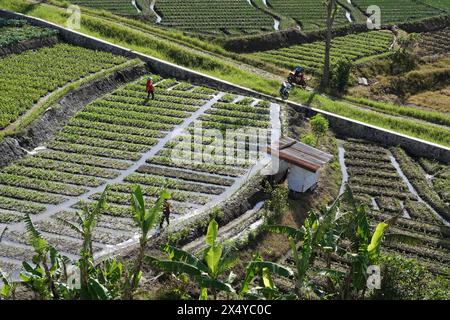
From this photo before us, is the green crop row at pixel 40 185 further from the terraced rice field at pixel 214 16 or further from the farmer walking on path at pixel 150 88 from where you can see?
the terraced rice field at pixel 214 16

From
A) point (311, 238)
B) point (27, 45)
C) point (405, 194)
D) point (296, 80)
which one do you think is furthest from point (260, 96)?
point (311, 238)

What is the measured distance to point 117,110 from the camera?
31234 millimetres

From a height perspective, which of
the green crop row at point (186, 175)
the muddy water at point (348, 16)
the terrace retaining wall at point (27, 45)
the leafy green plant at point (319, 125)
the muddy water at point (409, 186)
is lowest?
the muddy water at point (409, 186)

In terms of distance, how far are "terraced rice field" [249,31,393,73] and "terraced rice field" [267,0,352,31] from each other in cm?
248

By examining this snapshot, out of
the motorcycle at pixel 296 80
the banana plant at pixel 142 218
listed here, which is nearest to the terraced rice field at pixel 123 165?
the motorcycle at pixel 296 80

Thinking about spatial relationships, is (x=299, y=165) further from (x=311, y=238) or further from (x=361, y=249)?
(x=361, y=249)

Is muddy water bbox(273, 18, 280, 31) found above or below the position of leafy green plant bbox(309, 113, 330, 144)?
above

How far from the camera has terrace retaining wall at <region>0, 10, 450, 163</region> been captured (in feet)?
101

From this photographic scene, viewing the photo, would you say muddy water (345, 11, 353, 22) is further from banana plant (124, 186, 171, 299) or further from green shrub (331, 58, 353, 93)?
banana plant (124, 186, 171, 299)

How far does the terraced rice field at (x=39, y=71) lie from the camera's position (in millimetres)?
29625

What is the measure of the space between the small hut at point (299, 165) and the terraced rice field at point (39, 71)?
11.8 metres

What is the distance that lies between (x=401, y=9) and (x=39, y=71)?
37.7m

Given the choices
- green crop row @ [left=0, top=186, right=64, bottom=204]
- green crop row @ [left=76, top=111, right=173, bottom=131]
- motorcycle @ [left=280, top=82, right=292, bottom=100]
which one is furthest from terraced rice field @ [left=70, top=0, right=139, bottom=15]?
green crop row @ [left=0, top=186, right=64, bottom=204]

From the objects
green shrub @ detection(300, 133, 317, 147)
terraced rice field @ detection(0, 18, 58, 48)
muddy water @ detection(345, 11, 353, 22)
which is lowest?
green shrub @ detection(300, 133, 317, 147)
